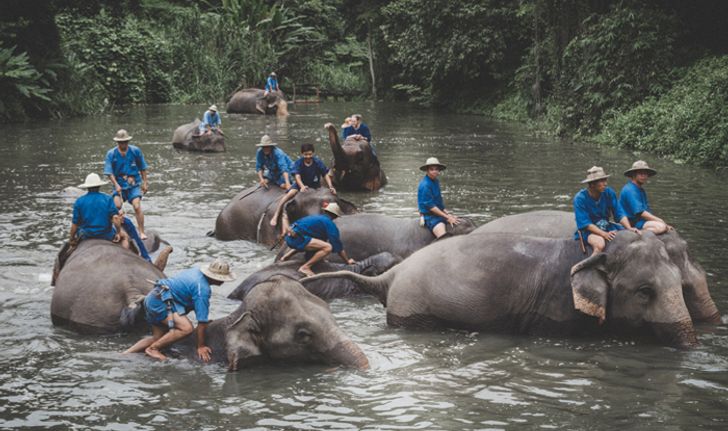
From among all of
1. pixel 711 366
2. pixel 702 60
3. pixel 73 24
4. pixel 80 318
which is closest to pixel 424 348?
pixel 711 366

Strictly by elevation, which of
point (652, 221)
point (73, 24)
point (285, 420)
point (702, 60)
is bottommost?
point (285, 420)

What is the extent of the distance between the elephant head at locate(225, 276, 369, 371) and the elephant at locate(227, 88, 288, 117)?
Answer: 2999 centimetres

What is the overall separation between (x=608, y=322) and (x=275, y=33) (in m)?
45.9

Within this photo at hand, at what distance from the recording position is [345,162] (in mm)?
17812

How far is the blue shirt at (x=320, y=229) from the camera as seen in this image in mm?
10555

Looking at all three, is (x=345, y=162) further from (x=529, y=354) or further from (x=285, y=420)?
(x=285, y=420)

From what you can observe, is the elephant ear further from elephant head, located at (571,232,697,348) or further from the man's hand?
the man's hand

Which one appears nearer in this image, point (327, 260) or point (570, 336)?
point (570, 336)

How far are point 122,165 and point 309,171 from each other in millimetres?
2818

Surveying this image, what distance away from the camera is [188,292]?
26.6 feet

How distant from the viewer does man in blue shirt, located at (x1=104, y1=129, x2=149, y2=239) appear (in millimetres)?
13148

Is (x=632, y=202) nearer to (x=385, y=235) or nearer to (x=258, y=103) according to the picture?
(x=385, y=235)

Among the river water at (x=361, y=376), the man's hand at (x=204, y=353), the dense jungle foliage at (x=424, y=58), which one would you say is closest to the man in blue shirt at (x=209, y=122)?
the dense jungle foliage at (x=424, y=58)

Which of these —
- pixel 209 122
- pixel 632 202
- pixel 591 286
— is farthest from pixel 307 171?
pixel 209 122
